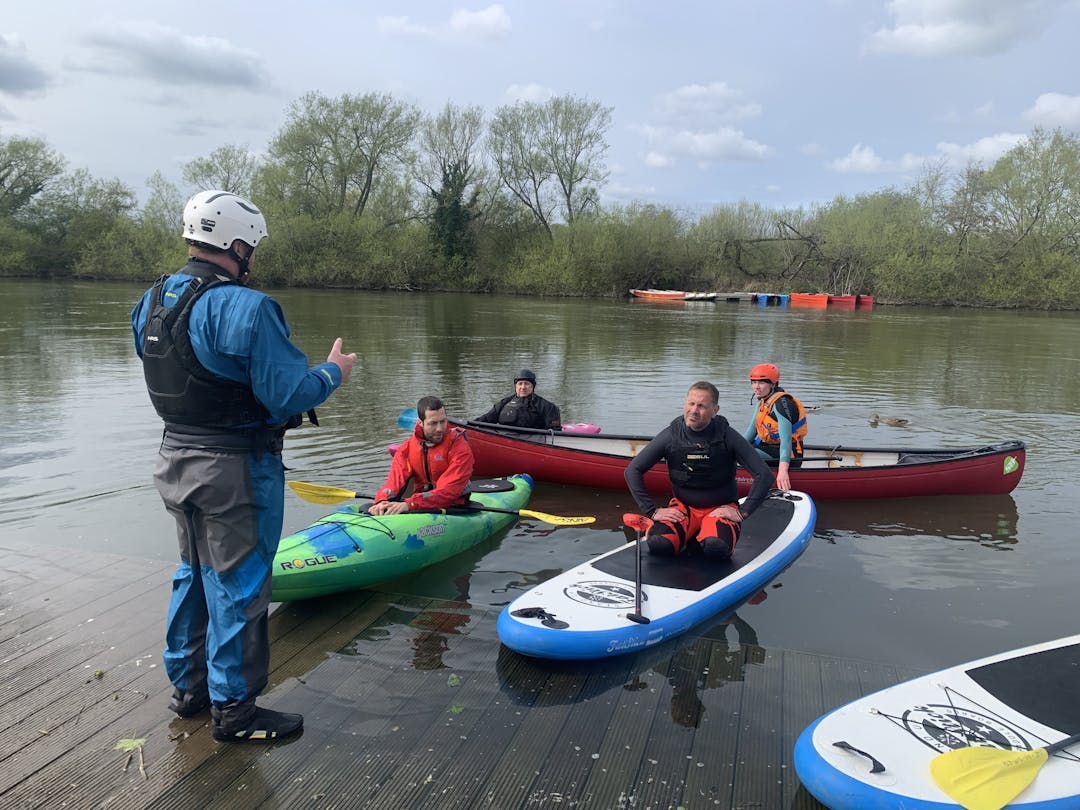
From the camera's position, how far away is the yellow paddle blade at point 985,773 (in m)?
2.50

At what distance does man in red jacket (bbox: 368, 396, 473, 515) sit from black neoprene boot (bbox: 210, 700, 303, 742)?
234cm

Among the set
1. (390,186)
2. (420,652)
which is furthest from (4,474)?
(390,186)

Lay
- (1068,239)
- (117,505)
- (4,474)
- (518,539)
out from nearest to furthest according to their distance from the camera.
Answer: (518,539)
(117,505)
(4,474)
(1068,239)

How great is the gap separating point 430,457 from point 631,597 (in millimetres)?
2104

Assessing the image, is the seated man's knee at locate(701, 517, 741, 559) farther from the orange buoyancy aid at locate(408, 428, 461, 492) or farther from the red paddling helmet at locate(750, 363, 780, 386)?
the red paddling helmet at locate(750, 363, 780, 386)

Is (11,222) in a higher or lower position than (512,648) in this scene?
higher

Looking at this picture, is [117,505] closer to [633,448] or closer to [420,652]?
[420,652]

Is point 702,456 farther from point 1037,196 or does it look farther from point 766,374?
point 1037,196

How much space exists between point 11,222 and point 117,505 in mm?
51367

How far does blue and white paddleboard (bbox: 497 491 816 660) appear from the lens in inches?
146

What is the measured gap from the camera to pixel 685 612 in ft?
13.7

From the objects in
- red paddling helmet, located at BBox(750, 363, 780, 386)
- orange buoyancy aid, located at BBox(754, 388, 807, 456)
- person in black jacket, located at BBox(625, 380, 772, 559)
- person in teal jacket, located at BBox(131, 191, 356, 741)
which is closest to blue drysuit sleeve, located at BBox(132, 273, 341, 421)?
person in teal jacket, located at BBox(131, 191, 356, 741)

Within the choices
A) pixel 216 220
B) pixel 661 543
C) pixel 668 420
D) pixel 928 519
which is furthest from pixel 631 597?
pixel 668 420

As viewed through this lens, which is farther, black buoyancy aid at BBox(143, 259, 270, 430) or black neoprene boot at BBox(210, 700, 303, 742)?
black neoprene boot at BBox(210, 700, 303, 742)
